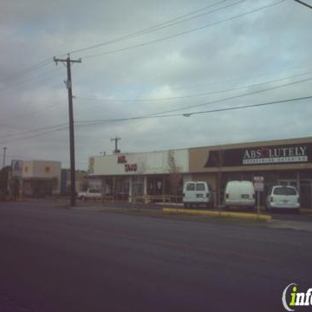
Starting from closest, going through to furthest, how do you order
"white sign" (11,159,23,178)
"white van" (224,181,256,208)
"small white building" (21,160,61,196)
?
"white van" (224,181,256,208) → "white sign" (11,159,23,178) → "small white building" (21,160,61,196)

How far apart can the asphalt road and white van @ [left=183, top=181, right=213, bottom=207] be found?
67.1ft

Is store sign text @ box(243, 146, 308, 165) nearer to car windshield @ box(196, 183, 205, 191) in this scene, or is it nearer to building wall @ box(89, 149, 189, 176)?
car windshield @ box(196, 183, 205, 191)

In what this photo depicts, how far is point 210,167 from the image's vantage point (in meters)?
41.9

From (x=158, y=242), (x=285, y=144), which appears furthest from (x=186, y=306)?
(x=285, y=144)

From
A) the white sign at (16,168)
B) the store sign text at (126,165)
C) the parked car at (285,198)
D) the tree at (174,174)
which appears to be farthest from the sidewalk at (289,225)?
the white sign at (16,168)

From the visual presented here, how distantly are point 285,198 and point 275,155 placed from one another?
648cm

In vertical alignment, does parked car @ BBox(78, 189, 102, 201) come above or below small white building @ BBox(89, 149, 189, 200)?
below

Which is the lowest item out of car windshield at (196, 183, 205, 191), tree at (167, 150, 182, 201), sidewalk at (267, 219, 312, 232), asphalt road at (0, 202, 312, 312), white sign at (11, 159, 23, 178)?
sidewalk at (267, 219, 312, 232)

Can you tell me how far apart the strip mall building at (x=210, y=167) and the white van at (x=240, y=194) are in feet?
15.6

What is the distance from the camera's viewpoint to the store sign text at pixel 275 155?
116 feet

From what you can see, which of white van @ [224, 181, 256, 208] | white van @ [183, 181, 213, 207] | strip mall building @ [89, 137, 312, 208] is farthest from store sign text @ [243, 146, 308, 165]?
white van @ [224, 181, 256, 208]

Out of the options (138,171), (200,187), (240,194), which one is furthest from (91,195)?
(240,194)

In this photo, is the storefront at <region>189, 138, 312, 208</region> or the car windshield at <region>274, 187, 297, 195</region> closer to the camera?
the car windshield at <region>274, 187, 297, 195</region>

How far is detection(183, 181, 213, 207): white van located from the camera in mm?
36656
